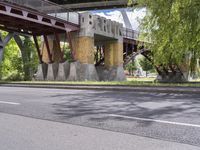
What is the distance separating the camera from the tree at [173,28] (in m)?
19.0

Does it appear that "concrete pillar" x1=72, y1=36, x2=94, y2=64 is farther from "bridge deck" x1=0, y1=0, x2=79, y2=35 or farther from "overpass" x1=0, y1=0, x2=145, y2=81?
"bridge deck" x1=0, y1=0, x2=79, y2=35

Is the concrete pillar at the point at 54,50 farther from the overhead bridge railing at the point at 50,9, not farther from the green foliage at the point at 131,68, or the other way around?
the green foliage at the point at 131,68

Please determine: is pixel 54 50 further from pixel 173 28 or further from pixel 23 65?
pixel 173 28

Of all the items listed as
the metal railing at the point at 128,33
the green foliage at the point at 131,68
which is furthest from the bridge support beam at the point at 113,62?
the green foliage at the point at 131,68

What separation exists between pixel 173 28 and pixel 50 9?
20945mm

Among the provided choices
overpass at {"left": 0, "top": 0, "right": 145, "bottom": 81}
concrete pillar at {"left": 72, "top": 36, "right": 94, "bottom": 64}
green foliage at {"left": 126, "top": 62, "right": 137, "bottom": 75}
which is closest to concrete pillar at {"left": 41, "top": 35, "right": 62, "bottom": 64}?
overpass at {"left": 0, "top": 0, "right": 145, "bottom": 81}

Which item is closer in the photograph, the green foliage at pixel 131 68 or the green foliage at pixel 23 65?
the green foliage at pixel 23 65

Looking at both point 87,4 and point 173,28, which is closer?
point 173,28

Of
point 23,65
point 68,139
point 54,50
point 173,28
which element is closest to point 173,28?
point 173,28

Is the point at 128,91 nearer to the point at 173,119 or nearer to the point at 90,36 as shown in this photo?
the point at 173,119

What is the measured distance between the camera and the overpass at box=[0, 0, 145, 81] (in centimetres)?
3406

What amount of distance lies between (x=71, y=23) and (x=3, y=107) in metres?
28.7

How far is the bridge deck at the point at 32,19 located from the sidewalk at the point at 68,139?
24348mm

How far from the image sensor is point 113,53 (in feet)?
170
